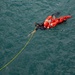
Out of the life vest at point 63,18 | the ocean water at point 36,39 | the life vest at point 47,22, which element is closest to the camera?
the ocean water at point 36,39

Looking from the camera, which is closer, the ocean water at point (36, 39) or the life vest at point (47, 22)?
the ocean water at point (36, 39)

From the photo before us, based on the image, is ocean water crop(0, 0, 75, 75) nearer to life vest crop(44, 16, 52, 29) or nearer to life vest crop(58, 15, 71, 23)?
life vest crop(58, 15, 71, 23)

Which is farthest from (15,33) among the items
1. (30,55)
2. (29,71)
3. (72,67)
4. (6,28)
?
(72,67)

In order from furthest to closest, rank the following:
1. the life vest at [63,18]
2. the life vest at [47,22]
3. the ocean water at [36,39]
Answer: the life vest at [63,18]
the life vest at [47,22]
the ocean water at [36,39]

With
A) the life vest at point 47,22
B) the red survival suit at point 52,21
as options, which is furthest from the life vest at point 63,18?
the life vest at point 47,22

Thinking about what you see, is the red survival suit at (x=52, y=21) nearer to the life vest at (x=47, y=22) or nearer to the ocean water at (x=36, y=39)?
the life vest at (x=47, y=22)

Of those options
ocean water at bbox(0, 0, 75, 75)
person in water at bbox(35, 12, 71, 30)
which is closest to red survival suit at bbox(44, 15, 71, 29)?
person in water at bbox(35, 12, 71, 30)

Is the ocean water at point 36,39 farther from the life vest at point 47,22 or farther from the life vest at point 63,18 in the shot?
the life vest at point 47,22

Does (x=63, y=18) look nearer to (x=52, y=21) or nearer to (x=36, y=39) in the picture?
(x=52, y=21)
